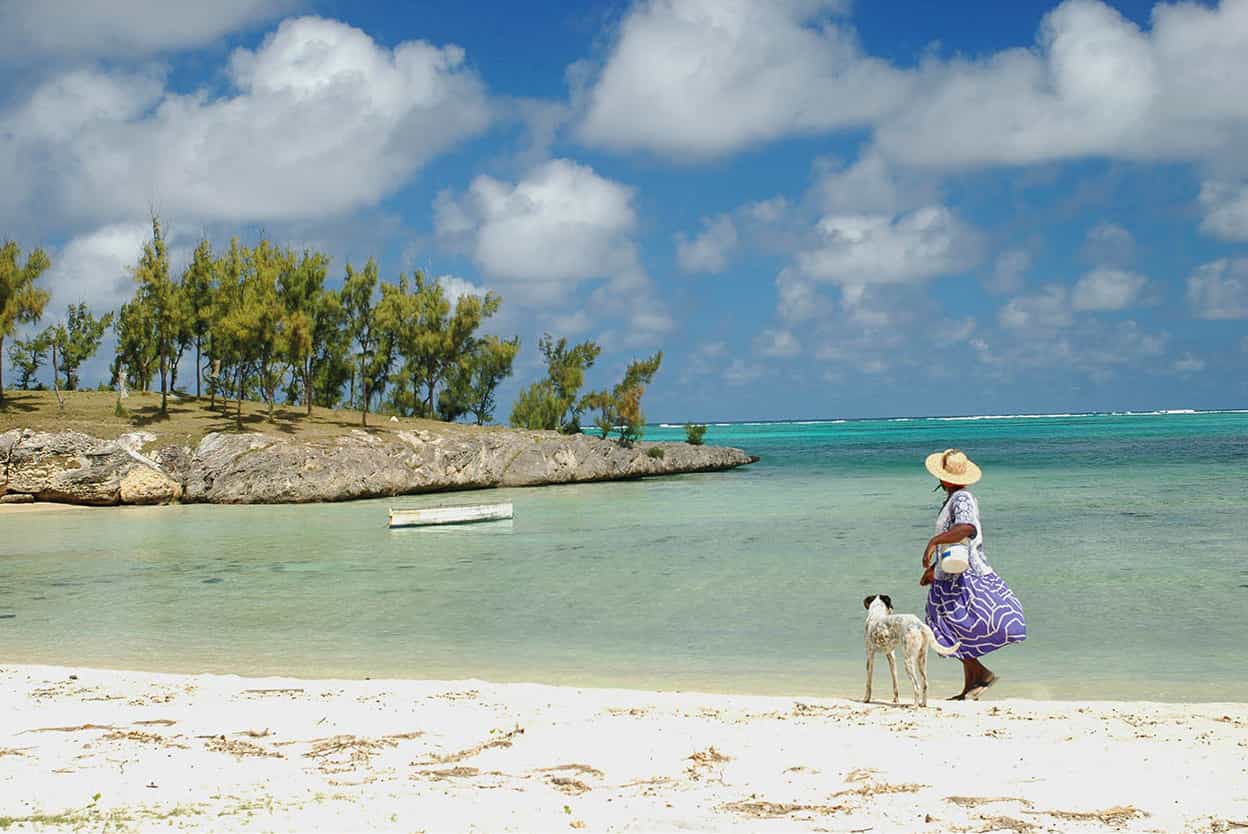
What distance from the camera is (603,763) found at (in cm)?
686

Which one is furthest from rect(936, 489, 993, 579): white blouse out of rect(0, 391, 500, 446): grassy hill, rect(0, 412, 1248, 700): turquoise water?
rect(0, 391, 500, 446): grassy hill

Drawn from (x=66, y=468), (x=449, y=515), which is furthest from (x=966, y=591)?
(x=66, y=468)

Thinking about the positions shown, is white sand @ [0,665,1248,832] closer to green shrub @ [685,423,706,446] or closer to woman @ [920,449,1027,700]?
woman @ [920,449,1027,700]

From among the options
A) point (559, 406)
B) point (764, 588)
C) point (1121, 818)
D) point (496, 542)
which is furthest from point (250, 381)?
point (1121, 818)

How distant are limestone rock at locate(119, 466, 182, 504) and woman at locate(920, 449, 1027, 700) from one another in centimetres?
3735

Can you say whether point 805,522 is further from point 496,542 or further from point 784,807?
point 784,807

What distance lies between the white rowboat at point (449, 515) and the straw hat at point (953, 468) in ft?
78.2

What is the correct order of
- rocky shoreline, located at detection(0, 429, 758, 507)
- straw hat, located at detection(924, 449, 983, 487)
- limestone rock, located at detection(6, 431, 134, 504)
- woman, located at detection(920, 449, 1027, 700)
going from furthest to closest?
rocky shoreline, located at detection(0, 429, 758, 507), limestone rock, located at detection(6, 431, 134, 504), straw hat, located at detection(924, 449, 983, 487), woman, located at detection(920, 449, 1027, 700)

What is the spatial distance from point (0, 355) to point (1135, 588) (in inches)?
1739

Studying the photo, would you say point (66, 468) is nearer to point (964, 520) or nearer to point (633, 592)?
point (633, 592)

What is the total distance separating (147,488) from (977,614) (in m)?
37.9

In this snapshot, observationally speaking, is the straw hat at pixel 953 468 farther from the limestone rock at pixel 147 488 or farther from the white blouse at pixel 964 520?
the limestone rock at pixel 147 488

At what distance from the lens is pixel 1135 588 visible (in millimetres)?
16703

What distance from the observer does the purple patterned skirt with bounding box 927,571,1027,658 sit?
866 centimetres
